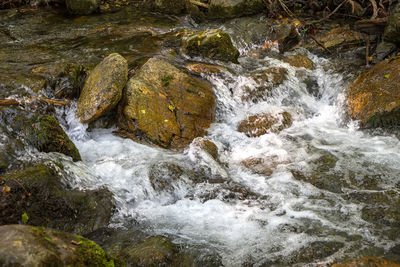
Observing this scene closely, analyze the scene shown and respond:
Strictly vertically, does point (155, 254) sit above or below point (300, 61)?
below

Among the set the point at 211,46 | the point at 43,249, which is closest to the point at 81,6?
the point at 211,46

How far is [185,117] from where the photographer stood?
6.90 m

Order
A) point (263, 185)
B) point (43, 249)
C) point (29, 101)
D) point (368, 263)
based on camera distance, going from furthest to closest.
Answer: point (29, 101)
point (263, 185)
point (368, 263)
point (43, 249)

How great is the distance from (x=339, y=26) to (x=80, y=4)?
8463 mm

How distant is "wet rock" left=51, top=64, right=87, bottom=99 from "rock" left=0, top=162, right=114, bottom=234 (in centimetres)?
260

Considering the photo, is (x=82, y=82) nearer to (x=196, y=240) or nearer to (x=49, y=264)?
(x=196, y=240)

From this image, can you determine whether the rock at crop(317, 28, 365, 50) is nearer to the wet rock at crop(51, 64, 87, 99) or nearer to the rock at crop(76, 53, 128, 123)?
the rock at crop(76, 53, 128, 123)

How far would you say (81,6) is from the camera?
469 inches

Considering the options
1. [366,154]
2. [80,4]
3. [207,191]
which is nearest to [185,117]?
[207,191]

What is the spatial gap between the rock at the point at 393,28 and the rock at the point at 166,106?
4.37 metres

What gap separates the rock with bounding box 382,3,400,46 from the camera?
774cm

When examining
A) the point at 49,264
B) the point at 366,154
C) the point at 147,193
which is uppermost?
the point at 49,264

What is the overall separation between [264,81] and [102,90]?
3.77 m

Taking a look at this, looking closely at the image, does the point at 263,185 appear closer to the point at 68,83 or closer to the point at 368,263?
the point at 368,263
